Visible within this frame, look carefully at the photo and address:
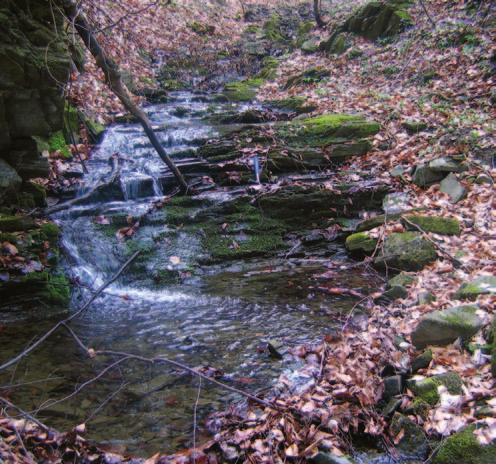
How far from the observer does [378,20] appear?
14.5 metres

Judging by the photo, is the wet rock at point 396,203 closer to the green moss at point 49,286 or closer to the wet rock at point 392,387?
the wet rock at point 392,387

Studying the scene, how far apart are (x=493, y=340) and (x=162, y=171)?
22.7ft

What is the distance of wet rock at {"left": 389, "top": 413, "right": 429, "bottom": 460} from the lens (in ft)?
10.8

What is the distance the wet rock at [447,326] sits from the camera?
3.94 meters

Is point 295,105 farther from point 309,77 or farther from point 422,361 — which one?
point 422,361

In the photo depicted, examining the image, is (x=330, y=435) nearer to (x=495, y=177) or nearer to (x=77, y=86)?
(x=495, y=177)

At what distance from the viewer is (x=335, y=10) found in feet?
67.5

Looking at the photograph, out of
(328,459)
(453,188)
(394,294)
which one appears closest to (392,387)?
(328,459)

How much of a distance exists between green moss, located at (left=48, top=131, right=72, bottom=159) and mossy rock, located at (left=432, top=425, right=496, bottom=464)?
828 centimetres

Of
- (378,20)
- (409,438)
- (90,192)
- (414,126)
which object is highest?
(378,20)

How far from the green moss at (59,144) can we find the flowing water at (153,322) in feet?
2.06

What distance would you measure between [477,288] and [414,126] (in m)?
5.17

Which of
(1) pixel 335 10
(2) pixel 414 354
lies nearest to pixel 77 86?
(2) pixel 414 354

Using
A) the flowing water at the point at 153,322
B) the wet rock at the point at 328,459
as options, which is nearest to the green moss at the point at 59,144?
the flowing water at the point at 153,322
